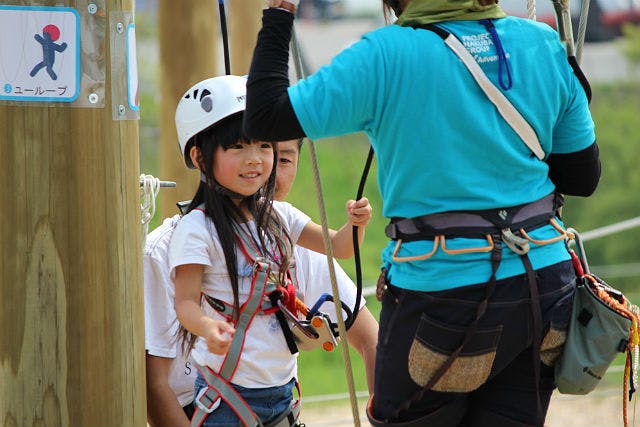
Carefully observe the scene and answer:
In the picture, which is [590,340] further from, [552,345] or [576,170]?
[576,170]

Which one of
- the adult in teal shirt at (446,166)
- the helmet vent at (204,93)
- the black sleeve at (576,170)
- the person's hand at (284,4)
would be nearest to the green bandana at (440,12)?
the adult in teal shirt at (446,166)

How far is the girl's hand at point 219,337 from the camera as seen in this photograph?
2.63 meters

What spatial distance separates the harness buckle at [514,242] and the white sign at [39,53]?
1.14 metres

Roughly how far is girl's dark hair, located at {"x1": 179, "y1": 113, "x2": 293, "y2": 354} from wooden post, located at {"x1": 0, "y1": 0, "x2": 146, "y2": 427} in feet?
1.05

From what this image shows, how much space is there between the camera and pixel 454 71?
2402 millimetres

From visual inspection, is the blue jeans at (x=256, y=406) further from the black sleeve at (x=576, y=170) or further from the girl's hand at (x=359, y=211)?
the black sleeve at (x=576, y=170)

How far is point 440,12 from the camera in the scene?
249cm

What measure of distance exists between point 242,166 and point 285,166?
2.02 ft

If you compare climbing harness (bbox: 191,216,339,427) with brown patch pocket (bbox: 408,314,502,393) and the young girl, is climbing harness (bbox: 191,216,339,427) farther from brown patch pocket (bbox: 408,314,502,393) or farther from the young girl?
brown patch pocket (bbox: 408,314,502,393)

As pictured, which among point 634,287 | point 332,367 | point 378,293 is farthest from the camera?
point 634,287

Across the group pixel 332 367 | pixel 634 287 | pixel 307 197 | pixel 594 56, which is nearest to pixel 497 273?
pixel 332 367

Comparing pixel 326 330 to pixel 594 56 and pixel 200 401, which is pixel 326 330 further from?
pixel 594 56

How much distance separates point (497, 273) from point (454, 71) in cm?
47

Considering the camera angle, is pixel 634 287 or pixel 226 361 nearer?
pixel 226 361
